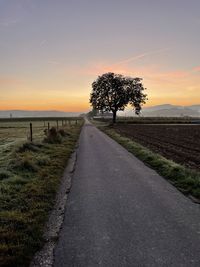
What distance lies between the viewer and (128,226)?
683cm

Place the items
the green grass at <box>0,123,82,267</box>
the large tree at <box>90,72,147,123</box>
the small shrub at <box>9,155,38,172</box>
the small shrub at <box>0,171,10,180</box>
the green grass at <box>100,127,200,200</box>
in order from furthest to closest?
the large tree at <box>90,72,147,123</box>
the small shrub at <box>9,155,38,172</box>
the small shrub at <box>0,171,10,180</box>
the green grass at <box>100,127,200,200</box>
the green grass at <box>0,123,82,267</box>

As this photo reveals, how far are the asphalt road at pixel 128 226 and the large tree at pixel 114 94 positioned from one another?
77888mm

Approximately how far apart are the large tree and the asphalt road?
77.9 metres

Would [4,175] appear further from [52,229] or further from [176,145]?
[176,145]

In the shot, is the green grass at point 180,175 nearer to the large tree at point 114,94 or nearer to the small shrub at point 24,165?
the small shrub at point 24,165

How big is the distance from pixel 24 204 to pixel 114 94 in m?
81.7

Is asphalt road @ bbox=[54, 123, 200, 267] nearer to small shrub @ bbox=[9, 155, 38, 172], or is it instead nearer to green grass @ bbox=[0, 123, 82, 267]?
green grass @ bbox=[0, 123, 82, 267]

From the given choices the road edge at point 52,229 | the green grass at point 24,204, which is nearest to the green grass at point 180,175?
the road edge at point 52,229

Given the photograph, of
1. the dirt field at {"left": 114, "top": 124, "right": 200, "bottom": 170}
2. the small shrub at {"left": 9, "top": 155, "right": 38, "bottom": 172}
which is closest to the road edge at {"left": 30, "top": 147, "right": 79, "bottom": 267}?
the small shrub at {"left": 9, "top": 155, "right": 38, "bottom": 172}

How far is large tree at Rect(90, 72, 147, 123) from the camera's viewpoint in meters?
88.8

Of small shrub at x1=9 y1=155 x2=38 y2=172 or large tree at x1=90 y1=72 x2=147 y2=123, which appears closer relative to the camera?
small shrub at x1=9 y1=155 x2=38 y2=172

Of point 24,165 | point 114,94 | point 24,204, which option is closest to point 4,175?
point 24,165

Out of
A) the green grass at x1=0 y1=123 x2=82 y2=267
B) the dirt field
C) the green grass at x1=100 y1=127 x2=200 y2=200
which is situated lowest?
the dirt field

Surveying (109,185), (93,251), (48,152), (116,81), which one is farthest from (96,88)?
(93,251)
